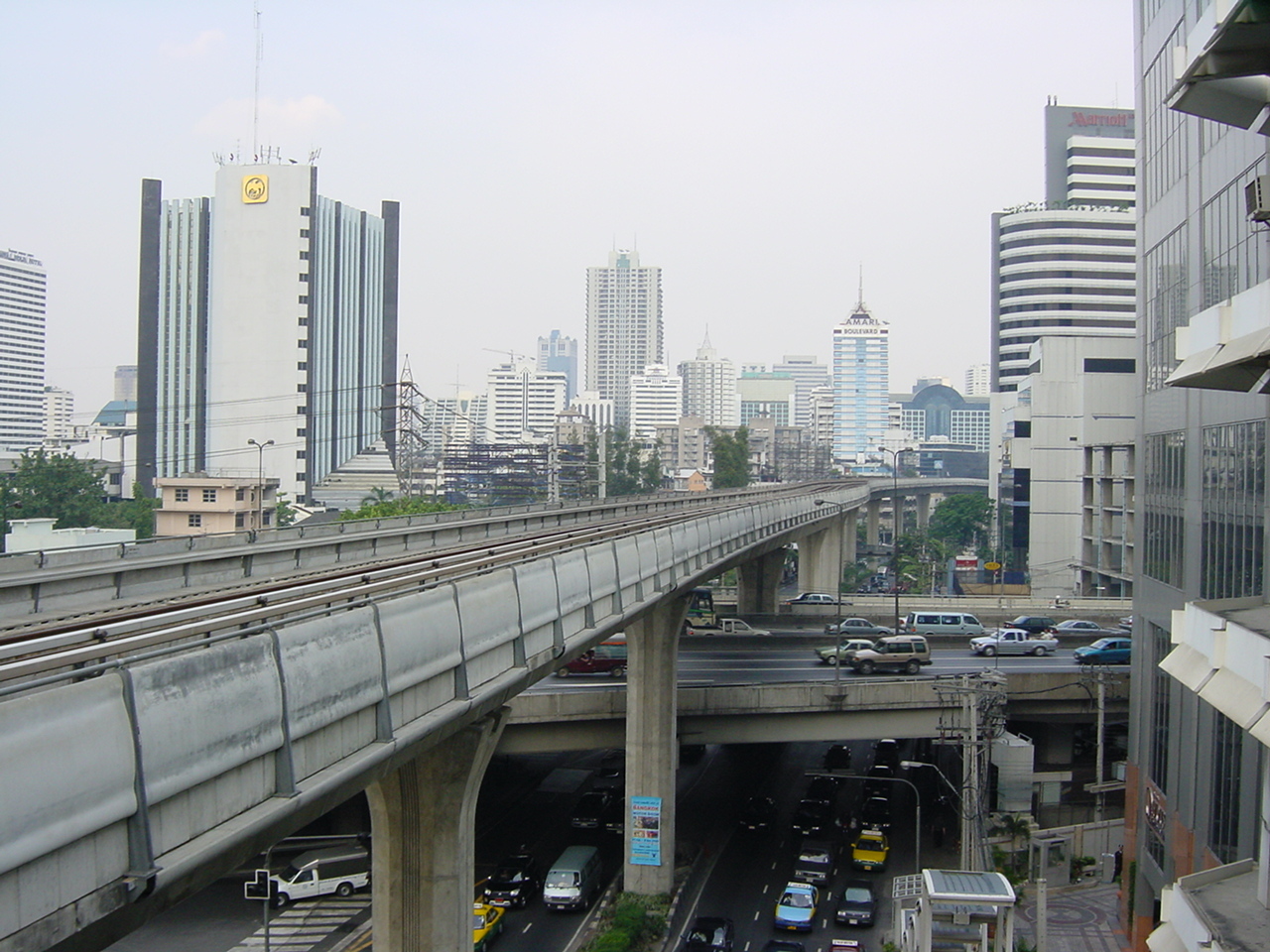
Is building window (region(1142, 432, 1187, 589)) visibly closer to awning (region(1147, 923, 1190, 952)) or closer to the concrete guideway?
the concrete guideway

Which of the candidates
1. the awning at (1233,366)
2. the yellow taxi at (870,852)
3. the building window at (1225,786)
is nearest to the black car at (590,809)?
the yellow taxi at (870,852)

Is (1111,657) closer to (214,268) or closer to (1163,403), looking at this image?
(1163,403)

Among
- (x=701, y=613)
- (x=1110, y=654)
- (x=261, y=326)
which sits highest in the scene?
(x=261, y=326)

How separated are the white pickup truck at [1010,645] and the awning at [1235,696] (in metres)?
44.2

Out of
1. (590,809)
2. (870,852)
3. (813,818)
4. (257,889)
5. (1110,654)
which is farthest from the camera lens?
(1110,654)

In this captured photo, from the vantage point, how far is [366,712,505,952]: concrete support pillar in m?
18.7

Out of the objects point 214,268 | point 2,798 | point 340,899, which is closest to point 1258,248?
point 2,798

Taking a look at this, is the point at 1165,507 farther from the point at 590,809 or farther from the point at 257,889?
the point at 257,889

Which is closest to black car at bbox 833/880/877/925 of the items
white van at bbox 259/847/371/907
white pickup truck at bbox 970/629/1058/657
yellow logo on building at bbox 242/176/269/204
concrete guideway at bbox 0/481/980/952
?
white van at bbox 259/847/371/907

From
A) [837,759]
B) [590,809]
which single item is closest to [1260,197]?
[590,809]

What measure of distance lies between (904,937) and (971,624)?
32.1 metres

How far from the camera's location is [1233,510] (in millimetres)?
22922

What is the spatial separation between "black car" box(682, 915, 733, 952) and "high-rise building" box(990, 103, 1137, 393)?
406 ft

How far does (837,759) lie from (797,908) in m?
18.6
